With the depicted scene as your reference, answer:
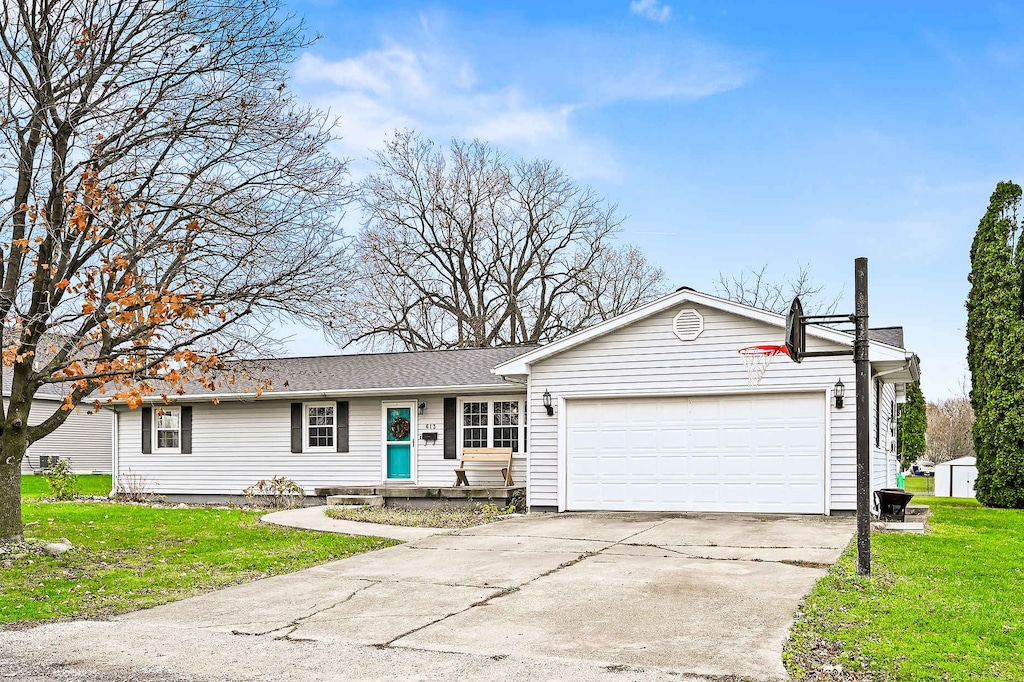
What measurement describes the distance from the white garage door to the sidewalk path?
10.8ft

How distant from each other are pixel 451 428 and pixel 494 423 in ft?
3.11

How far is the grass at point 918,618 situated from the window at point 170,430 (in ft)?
53.8

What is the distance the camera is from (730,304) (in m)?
15.2

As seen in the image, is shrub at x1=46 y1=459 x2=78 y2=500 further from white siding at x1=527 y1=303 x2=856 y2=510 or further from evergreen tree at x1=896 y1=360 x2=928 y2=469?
evergreen tree at x1=896 y1=360 x2=928 y2=469

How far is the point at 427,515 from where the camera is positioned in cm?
1647

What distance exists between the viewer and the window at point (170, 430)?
22.0 meters

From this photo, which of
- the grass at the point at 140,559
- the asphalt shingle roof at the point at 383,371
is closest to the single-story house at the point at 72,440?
the asphalt shingle roof at the point at 383,371

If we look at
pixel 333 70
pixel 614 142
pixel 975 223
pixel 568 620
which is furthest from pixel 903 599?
pixel 975 223

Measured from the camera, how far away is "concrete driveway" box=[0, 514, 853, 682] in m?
6.17

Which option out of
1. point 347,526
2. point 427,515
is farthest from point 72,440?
point 347,526

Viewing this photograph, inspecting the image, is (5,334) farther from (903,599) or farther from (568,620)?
(903,599)

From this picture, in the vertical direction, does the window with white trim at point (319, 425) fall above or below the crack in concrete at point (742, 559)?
above

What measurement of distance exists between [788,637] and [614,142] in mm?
15168

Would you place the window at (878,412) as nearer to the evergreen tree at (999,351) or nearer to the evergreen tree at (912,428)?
the evergreen tree at (999,351)
